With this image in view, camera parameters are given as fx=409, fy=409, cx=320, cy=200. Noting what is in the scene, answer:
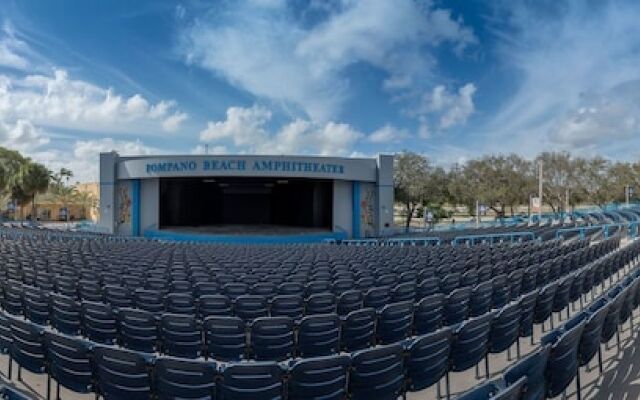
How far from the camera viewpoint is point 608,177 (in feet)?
173

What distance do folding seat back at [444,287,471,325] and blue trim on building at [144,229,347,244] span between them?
25450 mm

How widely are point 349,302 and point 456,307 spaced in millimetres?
1547

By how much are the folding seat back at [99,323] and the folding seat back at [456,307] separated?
442 centimetres

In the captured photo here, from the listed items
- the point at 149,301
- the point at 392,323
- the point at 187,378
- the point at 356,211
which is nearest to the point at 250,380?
the point at 187,378

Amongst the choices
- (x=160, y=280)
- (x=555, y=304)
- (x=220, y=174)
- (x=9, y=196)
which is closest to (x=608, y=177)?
(x=220, y=174)

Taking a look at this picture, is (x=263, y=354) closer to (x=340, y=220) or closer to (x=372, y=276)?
(x=372, y=276)

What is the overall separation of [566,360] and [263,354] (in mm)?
2982

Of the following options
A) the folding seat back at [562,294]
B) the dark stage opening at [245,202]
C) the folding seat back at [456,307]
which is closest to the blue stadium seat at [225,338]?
the folding seat back at [456,307]

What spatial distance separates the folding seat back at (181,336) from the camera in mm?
4629

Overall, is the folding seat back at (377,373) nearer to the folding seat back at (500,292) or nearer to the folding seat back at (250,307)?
the folding seat back at (250,307)

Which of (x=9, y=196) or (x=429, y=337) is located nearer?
(x=429, y=337)

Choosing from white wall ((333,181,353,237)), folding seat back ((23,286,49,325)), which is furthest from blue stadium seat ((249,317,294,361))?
white wall ((333,181,353,237))

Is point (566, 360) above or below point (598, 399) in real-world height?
above

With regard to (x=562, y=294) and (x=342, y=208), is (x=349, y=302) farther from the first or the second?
(x=342, y=208)
